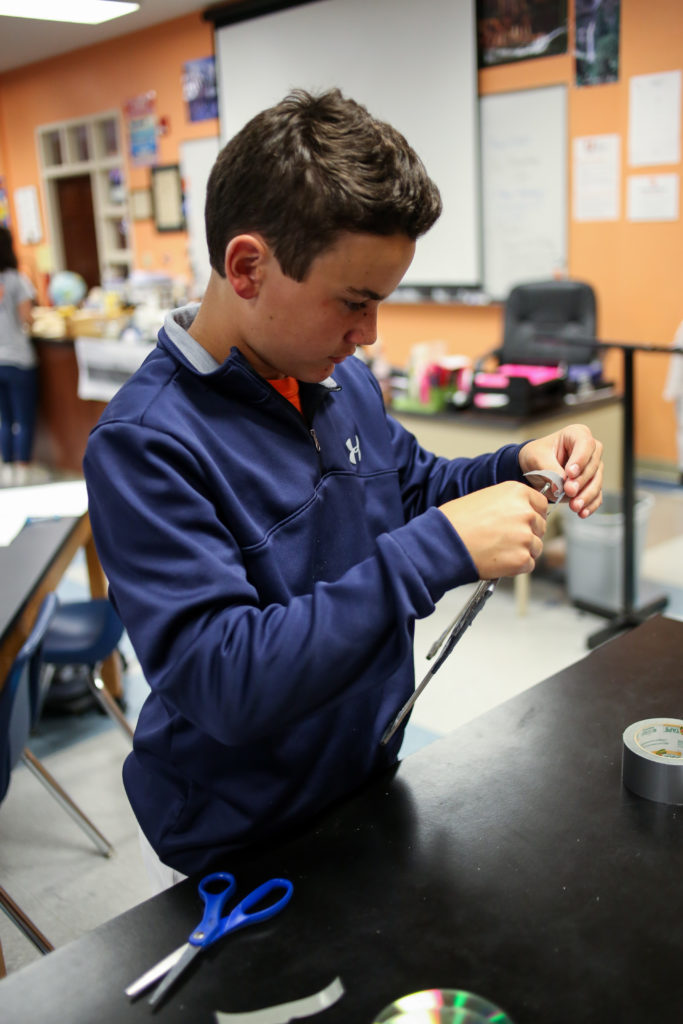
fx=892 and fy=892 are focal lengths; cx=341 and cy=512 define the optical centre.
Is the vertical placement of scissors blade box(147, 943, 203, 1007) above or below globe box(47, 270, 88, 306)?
below

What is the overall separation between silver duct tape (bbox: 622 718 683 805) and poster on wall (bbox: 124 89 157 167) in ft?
25.4

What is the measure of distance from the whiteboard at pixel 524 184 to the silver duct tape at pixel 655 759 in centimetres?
437

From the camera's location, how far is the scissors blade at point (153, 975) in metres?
0.73

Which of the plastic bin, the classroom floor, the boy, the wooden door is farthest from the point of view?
the wooden door

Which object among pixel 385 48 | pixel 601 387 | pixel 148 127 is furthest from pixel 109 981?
pixel 148 127

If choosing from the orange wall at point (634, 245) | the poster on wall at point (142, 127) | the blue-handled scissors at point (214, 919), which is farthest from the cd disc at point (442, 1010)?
the poster on wall at point (142, 127)

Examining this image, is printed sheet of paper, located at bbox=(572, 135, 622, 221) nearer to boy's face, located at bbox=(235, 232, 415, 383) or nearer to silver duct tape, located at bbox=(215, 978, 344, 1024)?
boy's face, located at bbox=(235, 232, 415, 383)

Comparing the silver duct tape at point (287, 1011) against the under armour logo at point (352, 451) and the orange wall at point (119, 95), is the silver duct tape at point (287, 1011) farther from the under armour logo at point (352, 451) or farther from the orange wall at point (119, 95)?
the orange wall at point (119, 95)

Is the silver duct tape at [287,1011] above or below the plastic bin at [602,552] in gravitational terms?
above

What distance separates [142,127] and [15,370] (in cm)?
Answer: 331

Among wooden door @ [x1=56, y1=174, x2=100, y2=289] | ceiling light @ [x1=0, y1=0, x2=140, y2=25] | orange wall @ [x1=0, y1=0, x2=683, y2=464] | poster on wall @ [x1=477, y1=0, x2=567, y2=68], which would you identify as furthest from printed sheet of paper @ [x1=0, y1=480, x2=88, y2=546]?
wooden door @ [x1=56, y1=174, x2=100, y2=289]

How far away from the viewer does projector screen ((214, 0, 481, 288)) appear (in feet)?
17.3

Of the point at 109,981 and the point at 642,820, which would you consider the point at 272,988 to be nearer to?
the point at 109,981

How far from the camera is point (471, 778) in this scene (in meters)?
1.00
